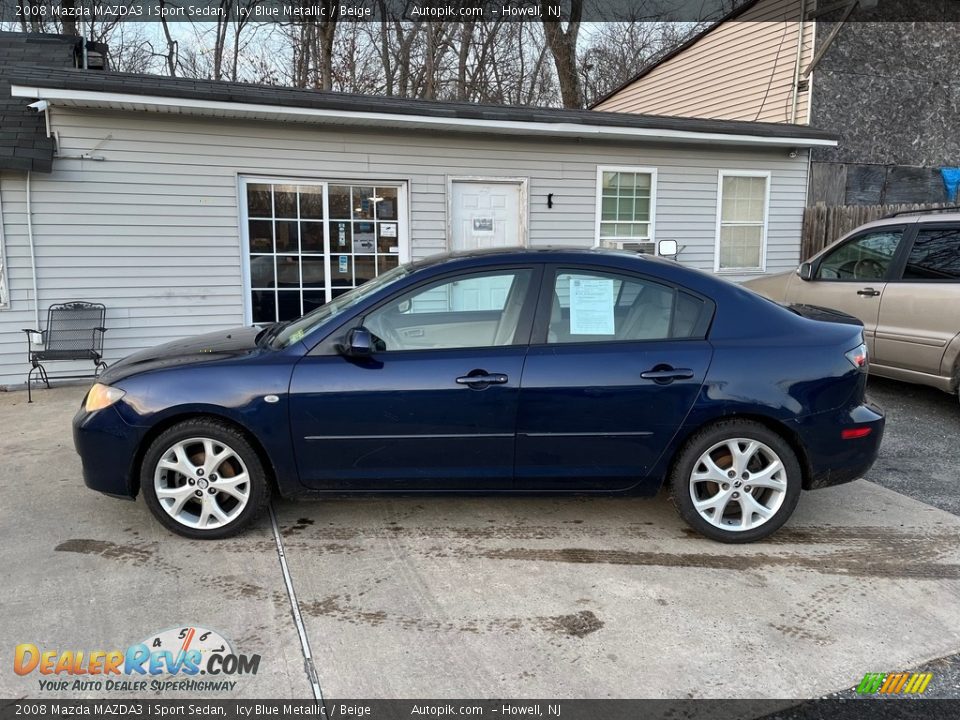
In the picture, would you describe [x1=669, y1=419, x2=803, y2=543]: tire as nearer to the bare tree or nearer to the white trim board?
the white trim board

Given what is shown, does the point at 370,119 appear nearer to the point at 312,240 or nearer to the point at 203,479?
the point at 312,240

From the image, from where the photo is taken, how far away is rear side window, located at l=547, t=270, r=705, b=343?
11.6 ft

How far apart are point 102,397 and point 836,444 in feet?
12.3

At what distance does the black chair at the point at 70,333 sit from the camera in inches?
277

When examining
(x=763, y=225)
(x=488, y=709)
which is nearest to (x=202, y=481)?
(x=488, y=709)

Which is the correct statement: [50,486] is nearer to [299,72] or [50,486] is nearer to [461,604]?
[461,604]

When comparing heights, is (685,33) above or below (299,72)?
above

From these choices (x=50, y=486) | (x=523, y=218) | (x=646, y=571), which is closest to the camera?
(x=646, y=571)

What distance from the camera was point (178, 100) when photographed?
6.88 meters

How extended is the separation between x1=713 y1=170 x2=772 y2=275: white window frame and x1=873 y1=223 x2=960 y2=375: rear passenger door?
3.93m

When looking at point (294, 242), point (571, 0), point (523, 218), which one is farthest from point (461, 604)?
point (571, 0)

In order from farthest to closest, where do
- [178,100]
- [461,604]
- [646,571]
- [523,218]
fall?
[523,218] → [178,100] → [646,571] → [461,604]

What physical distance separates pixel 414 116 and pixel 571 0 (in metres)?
16.7

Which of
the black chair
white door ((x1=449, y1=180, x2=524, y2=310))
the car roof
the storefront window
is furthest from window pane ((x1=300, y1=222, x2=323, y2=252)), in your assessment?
the car roof
